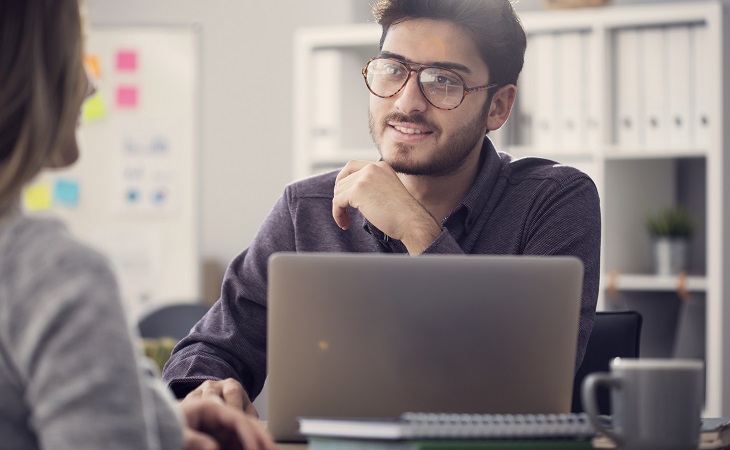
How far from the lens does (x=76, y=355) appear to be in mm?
725

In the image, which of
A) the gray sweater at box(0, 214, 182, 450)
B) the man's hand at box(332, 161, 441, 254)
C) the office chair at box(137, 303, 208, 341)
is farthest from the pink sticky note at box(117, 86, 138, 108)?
the gray sweater at box(0, 214, 182, 450)

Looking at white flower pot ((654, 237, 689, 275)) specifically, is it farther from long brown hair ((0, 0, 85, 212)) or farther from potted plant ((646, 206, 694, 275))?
long brown hair ((0, 0, 85, 212))

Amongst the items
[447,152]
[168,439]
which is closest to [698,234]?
[447,152]

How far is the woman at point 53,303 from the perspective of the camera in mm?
723

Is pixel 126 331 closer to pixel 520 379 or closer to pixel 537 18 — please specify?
pixel 520 379

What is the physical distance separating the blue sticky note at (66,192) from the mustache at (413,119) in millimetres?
2759

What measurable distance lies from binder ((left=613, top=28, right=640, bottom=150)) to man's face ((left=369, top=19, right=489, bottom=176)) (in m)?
1.54

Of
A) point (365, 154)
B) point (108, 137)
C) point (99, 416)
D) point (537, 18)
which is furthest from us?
point (108, 137)

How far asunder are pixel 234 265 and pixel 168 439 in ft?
3.18

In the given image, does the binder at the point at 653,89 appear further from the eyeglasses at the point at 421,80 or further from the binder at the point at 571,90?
the eyeglasses at the point at 421,80

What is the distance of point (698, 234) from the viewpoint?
3498mm

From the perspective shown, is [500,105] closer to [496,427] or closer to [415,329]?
[415,329]

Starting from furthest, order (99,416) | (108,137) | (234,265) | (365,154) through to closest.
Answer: (108,137) < (365,154) < (234,265) < (99,416)

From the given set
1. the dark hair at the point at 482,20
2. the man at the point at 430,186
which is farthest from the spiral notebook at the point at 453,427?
the dark hair at the point at 482,20
